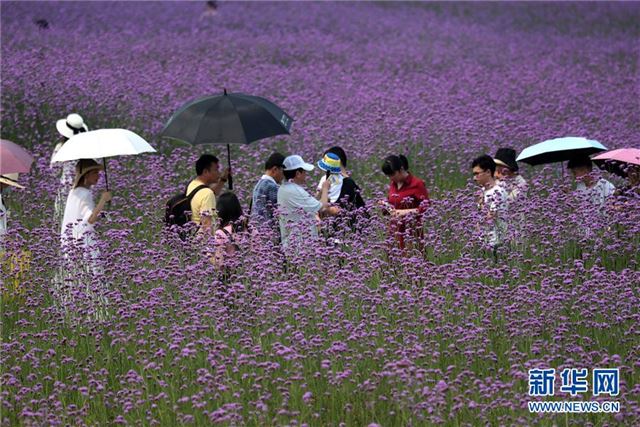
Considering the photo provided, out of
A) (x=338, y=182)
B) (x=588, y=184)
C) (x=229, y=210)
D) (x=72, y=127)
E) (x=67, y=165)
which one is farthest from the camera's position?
(x=72, y=127)

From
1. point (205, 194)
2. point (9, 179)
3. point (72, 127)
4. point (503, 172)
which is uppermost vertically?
point (72, 127)

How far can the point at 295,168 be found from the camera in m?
8.69

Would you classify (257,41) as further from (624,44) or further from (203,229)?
(203,229)

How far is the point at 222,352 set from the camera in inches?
257

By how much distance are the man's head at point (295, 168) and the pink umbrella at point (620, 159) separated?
2.50m

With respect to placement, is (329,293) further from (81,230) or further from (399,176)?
(81,230)

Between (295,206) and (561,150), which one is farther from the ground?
(561,150)

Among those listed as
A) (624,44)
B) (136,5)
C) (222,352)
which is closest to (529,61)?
(624,44)

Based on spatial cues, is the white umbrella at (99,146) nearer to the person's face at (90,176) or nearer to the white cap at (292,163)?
the person's face at (90,176)

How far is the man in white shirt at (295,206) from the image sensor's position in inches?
327

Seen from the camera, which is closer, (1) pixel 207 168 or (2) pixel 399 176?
(1) pixel 207 168

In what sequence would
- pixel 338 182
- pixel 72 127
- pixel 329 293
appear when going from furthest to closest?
pixel 72 127 → pixel 338 182 → pixel 329 293

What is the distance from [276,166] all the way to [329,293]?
189cm

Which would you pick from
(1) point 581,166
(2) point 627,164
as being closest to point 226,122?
(1) point 581,166
